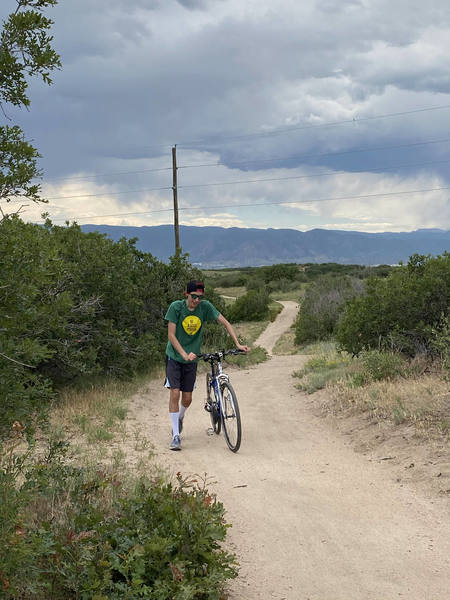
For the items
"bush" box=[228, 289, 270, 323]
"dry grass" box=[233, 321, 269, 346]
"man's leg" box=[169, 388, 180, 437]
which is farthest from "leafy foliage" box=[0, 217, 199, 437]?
"bush" box=[228, 289, 270, 323]

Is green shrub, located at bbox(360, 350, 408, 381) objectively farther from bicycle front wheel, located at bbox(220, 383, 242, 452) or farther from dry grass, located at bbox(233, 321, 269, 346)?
dry grass, located at bbox(233, 321, 269, 346)

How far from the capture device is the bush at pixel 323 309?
24.6m

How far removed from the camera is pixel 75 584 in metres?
3.31

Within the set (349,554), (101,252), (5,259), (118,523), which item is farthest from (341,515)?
(101,252)

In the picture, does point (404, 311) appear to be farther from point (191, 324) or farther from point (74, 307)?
point (74, 307)

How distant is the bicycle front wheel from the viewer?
714 centimetres

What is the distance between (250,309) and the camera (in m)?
34.8

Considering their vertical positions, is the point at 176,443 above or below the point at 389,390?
below

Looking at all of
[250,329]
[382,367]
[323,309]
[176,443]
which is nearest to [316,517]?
[176,443]

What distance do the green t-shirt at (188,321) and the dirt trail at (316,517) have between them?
1.35 meters

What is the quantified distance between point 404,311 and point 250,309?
78.0 ft

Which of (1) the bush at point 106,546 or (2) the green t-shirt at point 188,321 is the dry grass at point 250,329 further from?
(1) the bush at point 106,546

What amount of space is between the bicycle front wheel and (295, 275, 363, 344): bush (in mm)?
16742

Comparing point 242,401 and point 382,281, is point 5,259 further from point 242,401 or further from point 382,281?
point 382,281
